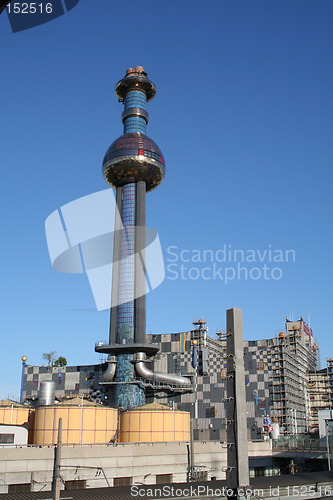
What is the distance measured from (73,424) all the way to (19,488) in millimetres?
13251

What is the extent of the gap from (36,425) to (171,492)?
35393mm

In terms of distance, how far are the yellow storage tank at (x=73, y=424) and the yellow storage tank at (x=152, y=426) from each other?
11.5 feet

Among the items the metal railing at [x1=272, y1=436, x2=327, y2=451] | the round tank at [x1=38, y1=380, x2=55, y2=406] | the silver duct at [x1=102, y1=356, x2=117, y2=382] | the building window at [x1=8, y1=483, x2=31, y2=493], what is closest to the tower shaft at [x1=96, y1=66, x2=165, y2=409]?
the silver duct at [x1=102, y1=356, x2=117, y2=382]

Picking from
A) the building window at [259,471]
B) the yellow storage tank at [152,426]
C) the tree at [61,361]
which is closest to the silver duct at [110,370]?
the yellow storage tank at [152,426]

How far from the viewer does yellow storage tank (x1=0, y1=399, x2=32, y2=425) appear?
6456cm

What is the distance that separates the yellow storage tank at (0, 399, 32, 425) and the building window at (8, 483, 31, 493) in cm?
1961

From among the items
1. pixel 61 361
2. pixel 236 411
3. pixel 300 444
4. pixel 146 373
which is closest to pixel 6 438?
pixel 146 373

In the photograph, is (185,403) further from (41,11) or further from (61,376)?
(41,11)

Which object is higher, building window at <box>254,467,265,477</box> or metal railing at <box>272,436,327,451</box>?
metal railing at <box>272,436,327,451</box>

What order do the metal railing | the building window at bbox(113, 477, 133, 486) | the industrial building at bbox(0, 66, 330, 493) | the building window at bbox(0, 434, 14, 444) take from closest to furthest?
the building window at bbox(113, 477, 133, 486)
the industrial building at bbox(0, 66, 330, 493)
the building window at bbox(0, 434, 14, 444)
the metal railing

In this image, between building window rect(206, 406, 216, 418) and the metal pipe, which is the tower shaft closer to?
the metal pipe

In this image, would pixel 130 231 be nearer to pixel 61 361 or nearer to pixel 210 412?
pixel 210 412

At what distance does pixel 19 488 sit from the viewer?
45562 mm

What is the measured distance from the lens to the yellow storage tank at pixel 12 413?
64.6 meters
